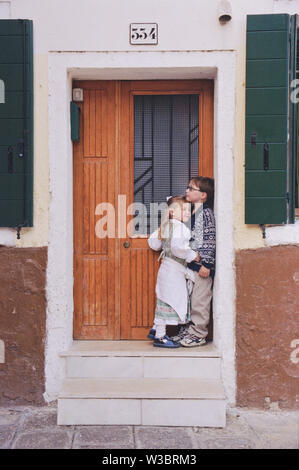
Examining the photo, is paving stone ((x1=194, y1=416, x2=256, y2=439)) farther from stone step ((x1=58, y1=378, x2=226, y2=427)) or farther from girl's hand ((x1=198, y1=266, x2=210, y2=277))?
girl's hand ((x1=198, y1=266, x2=210, y2=277))

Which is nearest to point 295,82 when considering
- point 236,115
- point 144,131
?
point 236,115

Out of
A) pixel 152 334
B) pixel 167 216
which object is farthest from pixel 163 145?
pixel 152 334

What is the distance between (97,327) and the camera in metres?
4.93

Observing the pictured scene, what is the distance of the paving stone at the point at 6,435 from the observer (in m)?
3.89


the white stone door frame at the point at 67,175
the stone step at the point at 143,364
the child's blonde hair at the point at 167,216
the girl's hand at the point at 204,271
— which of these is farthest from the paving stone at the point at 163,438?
the child's blonde hair at the point at 167,216

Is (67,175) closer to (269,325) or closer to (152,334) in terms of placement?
(152,334)

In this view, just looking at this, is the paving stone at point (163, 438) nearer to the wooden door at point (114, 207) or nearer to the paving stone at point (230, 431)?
the paving stone at point (230, 431)

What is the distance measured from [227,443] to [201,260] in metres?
1.55

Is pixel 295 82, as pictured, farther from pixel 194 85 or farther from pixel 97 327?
pixel 97 327

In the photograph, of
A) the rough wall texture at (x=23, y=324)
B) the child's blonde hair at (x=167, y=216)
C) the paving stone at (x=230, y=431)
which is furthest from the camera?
the child's blonde hair at (x=167, y=216)

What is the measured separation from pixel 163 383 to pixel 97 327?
887 millimetres

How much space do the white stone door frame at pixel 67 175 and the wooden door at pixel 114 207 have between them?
9.8 inches
